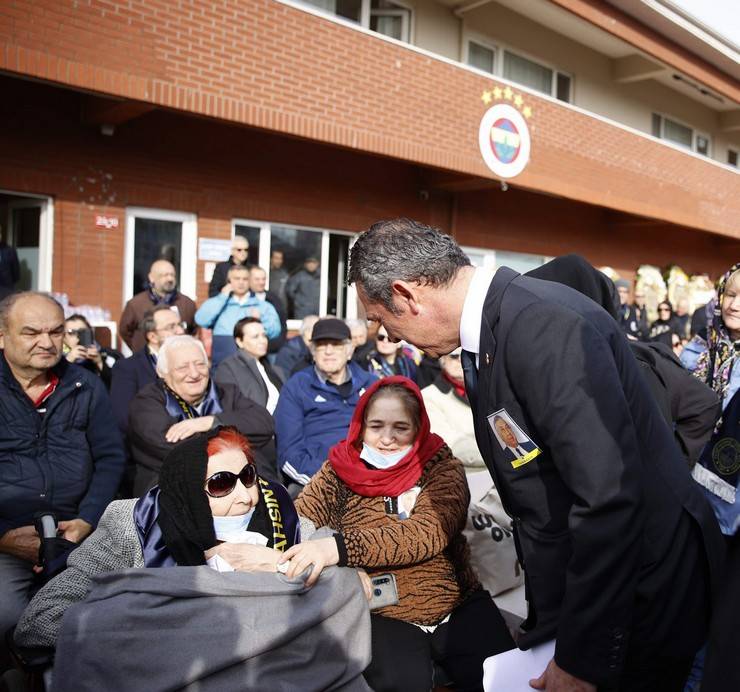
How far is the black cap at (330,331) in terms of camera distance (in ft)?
14.7

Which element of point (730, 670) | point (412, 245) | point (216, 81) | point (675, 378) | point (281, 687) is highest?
point (216, 81)

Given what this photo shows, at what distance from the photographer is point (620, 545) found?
141cm

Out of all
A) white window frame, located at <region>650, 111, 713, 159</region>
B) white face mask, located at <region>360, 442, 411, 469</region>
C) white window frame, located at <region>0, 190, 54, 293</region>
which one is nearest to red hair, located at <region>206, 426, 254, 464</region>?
white face mask, located at <region>360, 442, 411, 469</region>

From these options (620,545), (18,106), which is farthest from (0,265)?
(620,545)

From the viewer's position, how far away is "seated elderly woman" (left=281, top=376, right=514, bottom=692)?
2.49 m

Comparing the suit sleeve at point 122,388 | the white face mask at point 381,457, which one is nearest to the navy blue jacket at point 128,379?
the suit sleeve at point 122,388

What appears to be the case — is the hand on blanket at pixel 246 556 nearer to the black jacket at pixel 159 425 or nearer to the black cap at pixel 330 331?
the black jacket at pixel 159 425

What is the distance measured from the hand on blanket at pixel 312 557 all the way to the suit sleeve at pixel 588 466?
3.01 feet

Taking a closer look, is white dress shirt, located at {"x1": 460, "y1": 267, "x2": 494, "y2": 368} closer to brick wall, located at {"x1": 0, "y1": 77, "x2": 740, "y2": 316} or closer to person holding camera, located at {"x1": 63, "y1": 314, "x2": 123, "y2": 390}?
person holding camera, located at {"x1": 63, "y1": 314, "x2": 123, "y2": 390}

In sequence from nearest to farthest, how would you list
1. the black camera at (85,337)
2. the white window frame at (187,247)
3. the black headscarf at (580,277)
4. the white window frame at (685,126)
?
the black headscarf at (580,277) < the black camera at (85,337) < the white window frame at (187,247) < the white window frame at (685,126)

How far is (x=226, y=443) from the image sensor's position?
2453 mm

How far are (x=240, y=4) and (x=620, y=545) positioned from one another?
7.00m

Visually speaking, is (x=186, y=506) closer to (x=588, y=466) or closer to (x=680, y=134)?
(x=588, y=466)

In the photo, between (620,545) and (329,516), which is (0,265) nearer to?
(329,516)
